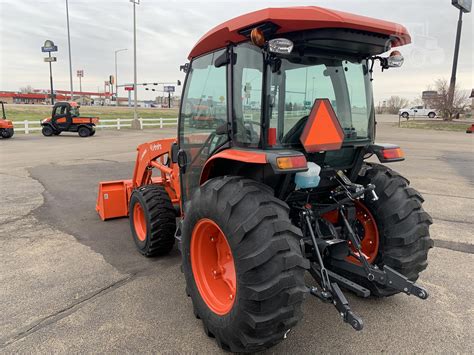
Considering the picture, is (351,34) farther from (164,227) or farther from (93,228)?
(93,228)

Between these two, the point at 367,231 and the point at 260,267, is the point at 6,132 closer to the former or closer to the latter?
the point at 367,231

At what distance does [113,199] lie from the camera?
5812 mm

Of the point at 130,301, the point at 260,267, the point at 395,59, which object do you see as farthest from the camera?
the point at 130,301

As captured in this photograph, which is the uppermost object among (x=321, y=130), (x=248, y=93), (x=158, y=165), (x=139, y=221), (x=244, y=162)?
(x=248, y=93)

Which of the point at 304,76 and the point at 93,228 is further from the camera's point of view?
the point at 93,228

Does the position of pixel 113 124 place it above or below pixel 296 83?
below

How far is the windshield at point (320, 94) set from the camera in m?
2.66

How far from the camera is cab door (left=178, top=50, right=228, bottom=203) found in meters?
3.12

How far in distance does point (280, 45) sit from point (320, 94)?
66 cm

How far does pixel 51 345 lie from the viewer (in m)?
2.78

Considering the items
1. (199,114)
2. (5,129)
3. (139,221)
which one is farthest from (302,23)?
(5,129)

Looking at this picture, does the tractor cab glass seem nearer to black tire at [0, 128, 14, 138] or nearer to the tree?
black tire at [0, 128, 14, 138]

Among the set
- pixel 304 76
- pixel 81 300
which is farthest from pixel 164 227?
pixel 304 76

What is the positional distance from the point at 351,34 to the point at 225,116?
111cm
